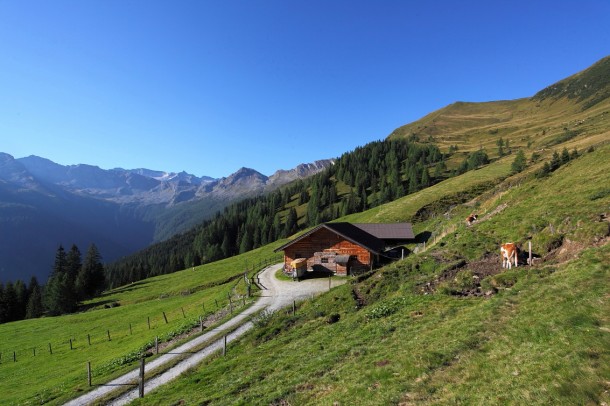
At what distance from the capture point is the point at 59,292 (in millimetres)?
82750

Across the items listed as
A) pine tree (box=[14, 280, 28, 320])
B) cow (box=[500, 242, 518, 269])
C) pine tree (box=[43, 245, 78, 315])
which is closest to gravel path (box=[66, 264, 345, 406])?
cow (box=[500, 242, 518, 269])

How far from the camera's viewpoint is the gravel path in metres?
21.1

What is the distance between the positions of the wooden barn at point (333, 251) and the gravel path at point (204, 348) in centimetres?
436

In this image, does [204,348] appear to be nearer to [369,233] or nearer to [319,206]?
[369,233]

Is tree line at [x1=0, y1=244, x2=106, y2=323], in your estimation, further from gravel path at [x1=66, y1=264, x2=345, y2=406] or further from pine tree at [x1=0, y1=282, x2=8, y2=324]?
gravel path at [x1=66, y1=264, x2=345, y2=406]

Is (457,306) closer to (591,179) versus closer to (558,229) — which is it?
(558,229)

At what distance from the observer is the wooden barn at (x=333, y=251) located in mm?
53062

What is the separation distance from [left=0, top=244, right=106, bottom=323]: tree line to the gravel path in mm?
66411

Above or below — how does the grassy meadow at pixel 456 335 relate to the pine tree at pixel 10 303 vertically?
above

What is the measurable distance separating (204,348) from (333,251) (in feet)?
101

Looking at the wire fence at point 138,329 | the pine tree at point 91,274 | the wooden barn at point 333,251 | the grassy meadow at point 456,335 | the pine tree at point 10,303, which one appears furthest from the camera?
the pine tree at point 91,274

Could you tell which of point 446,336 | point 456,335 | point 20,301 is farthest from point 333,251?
point 20,301

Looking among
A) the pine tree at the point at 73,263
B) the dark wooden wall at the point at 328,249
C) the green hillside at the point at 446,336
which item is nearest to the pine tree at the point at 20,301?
the pine tree at the point at 73,263

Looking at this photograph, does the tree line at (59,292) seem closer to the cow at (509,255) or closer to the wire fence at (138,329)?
the wire fence at (138,329)
